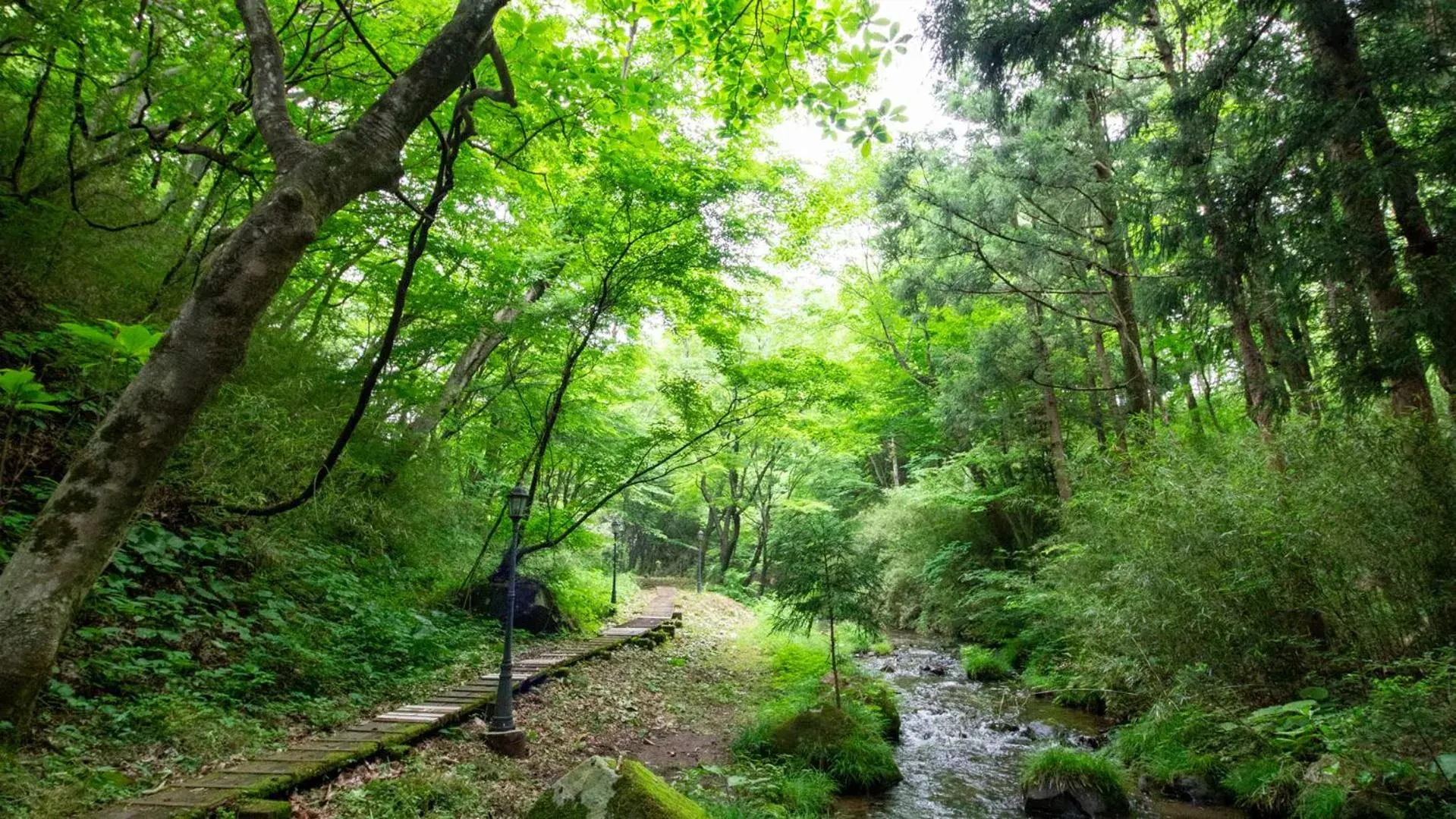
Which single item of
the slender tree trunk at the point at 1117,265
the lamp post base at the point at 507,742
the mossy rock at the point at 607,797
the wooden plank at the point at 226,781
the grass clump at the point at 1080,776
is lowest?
the grass clump at the point at 1080,776

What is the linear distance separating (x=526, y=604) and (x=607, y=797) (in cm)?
815

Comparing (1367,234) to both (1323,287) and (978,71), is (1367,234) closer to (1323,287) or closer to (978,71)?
(1323,287)

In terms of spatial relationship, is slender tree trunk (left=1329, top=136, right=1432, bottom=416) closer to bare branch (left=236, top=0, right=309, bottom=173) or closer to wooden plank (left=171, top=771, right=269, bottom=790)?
bare branch (left=236, top=0, right=309, bottom=173)

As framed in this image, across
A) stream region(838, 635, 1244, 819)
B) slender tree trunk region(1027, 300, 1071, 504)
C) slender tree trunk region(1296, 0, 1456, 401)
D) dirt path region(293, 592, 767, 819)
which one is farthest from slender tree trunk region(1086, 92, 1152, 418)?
dirt path region(293, 592, 767, 819)

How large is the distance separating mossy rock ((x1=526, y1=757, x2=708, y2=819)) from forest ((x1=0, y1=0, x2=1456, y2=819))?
5.95 ft

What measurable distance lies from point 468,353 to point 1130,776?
10366 mm

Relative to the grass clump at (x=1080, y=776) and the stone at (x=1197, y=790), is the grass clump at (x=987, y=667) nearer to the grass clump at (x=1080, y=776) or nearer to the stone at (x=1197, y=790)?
the grass clump at (x=1080, y=776)

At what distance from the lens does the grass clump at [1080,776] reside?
5758mm

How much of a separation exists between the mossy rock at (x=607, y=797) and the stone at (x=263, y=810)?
1.41 metres

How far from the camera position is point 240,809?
10.8 ft

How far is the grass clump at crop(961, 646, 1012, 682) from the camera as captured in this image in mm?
11516

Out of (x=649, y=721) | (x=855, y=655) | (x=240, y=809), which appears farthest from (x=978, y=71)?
(x=855, y=655)

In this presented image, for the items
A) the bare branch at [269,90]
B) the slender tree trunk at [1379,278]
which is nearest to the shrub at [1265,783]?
the slender tree trunk at [1379,278]

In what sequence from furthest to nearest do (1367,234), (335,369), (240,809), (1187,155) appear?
(335,369) → (1187,155) → (1367,234) → (240,809)
